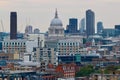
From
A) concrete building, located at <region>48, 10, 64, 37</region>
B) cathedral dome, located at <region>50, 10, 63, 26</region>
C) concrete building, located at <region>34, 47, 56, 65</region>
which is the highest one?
cathedral dome, located at <region>50, 10, 63, 26</region>

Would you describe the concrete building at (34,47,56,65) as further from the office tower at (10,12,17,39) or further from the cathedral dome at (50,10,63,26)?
the office tower at (10,12,17,39)

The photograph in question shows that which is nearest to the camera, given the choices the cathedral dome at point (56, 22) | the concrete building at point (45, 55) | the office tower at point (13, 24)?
the concrete building at point (45, 55)

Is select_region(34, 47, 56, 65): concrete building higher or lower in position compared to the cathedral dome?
lower

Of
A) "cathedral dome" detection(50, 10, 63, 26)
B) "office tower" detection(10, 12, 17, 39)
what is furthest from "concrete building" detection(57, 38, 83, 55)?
"office tower" detection(10, 12, 17, 39)

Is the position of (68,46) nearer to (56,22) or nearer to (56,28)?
(56,28)

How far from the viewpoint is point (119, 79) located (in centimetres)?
6700

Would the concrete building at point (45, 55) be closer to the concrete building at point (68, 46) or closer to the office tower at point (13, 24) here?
the concrete building at point (68, 46)

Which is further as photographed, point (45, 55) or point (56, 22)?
point (56, 22)

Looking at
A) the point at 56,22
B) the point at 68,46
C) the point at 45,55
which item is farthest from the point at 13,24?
the point at 45,55

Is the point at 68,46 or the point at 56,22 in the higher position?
the point at 56,22

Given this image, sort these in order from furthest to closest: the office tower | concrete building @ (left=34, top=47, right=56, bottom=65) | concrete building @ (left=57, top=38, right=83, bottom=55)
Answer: the office tower
concrete building @ (left=57, top=38, right=83, bottom=55)
concrete building @ (left=34, top=47, right=56, bottom=65)

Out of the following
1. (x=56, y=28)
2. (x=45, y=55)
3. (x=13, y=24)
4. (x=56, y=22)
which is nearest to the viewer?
(x=45, y=55)

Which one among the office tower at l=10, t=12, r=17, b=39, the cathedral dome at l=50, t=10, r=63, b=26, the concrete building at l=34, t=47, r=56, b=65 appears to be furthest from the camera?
the office tower at l=10, t=12, r=17, b=39

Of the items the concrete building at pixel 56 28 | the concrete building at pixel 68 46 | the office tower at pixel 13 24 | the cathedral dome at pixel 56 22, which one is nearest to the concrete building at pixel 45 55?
the concrete building at pixel 68 46
